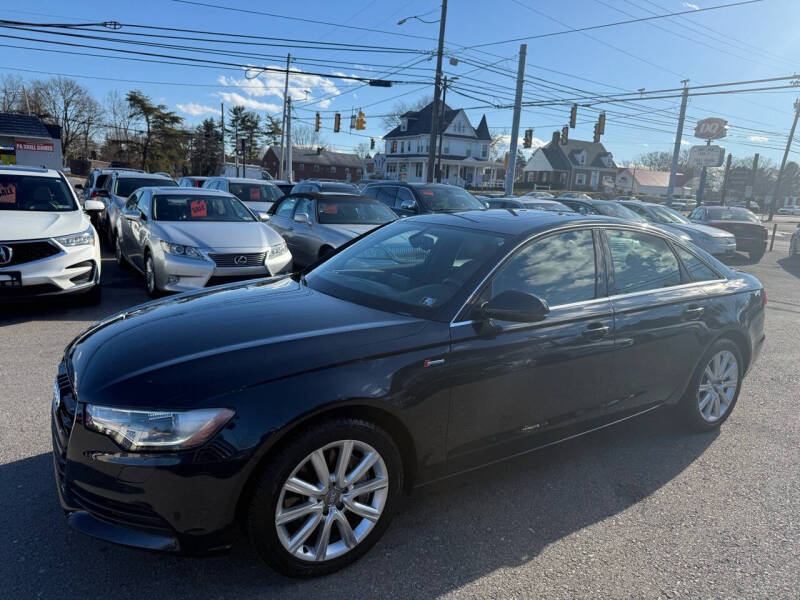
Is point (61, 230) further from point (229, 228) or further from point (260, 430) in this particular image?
point (260, 430)

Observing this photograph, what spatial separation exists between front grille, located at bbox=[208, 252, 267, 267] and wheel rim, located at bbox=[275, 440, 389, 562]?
5.32m

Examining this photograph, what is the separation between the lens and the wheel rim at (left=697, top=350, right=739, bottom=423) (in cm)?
407

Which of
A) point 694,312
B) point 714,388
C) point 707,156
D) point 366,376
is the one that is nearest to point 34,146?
point 366,376

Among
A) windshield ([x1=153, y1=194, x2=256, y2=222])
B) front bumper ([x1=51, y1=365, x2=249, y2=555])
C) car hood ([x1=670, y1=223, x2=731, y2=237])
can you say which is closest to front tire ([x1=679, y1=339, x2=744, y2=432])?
front bumper ([x1=51, y1=365, x2=249, y2=555])

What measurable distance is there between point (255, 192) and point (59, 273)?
8.31 m

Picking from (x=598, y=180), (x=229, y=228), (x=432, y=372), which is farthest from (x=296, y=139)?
(x=432, y=372)

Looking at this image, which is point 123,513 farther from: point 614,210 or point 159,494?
point 614,210

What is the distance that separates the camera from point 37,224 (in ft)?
21.0

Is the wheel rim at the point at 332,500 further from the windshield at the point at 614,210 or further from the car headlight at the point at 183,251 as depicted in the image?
the windshield at the point at 614,210

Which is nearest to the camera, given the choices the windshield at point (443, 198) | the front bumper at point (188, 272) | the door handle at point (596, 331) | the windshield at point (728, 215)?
the door handle at point (596, 331)

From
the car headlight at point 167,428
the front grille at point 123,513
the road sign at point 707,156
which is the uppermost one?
the road sign at point 707,156

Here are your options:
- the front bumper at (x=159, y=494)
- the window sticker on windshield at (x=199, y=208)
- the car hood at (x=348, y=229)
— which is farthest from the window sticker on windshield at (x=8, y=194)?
the front bumper at (x=159, y=494)

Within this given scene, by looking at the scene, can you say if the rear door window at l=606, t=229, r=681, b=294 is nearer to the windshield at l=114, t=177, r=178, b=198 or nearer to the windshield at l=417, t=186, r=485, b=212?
the windshield at l=417, t=186, r=485, b=212

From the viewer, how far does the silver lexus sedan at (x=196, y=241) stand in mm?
7129
